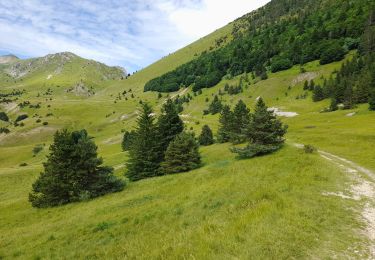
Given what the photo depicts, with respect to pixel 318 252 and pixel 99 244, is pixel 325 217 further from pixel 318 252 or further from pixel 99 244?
pixel 99 244

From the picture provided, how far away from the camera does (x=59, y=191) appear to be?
109 ft

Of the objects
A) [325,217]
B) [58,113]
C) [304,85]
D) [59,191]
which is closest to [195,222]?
[325,217]

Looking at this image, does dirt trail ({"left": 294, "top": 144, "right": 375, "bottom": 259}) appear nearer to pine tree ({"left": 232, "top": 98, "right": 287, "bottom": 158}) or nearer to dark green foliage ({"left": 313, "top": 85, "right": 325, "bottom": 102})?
pine tree ({"left": 232, "top": 98, "right": 287, "bottom": 158})

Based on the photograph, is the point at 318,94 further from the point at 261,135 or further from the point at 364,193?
the point at 364,193

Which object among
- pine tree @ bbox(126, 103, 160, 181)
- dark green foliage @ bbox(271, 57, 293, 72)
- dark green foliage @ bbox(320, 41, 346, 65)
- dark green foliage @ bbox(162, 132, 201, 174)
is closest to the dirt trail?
dark green foliage @ bbox(162, 132, 201, 174)

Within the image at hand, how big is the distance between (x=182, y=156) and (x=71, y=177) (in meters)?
14.9

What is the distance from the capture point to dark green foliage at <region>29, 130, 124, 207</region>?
108ft

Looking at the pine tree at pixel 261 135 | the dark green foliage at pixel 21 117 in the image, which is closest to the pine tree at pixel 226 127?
the pine tree at pixel 261 135

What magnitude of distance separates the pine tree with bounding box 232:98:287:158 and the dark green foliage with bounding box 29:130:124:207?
17079mm

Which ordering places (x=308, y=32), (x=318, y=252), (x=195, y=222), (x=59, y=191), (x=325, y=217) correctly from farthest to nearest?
(x=308, y=32), (x=59, y=191), (x=195, y=222), (x=325, y=217), (x=318, y=252)

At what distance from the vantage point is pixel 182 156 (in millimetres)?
39531

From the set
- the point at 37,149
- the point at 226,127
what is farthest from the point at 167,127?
the point at 37,149

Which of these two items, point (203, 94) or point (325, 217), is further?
point (203, 94)

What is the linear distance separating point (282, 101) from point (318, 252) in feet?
384
